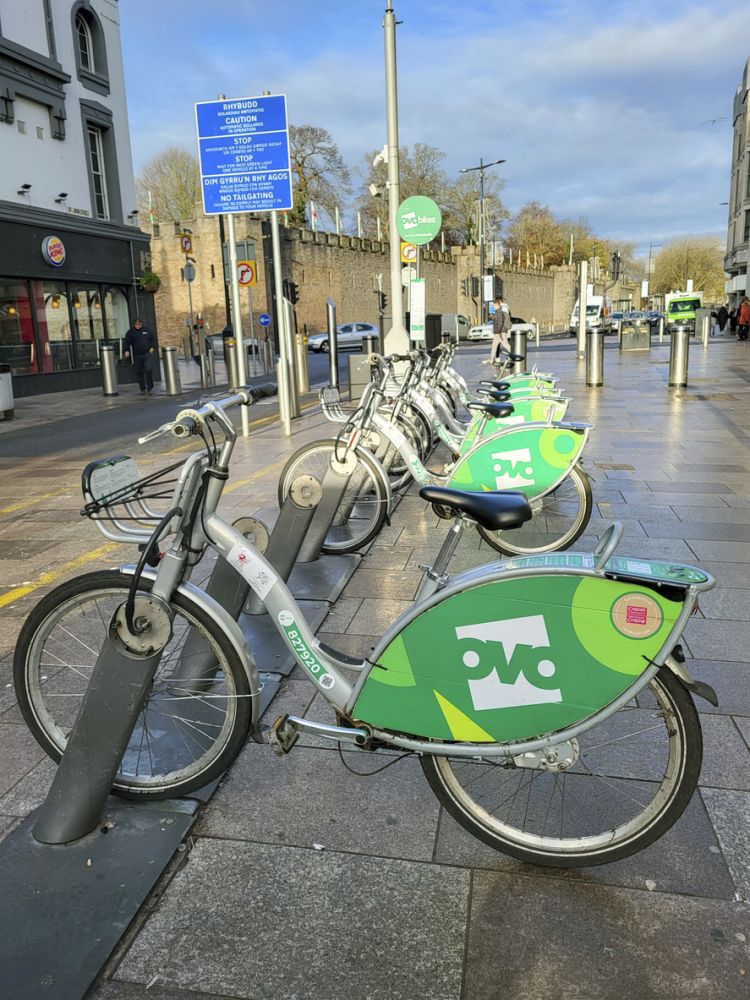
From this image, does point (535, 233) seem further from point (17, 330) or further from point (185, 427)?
point (185, 427)

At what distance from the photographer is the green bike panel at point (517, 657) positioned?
81.1 inches

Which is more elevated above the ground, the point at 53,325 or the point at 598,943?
the point at 53,325

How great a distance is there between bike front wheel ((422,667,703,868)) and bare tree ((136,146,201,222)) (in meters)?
55.5

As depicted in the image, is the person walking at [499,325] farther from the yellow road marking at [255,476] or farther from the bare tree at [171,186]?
the bare tree at [171,186]

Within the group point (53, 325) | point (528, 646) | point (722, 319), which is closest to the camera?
point (528, 646)

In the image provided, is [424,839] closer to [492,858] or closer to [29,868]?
[492,858]

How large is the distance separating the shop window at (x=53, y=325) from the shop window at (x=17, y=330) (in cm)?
23

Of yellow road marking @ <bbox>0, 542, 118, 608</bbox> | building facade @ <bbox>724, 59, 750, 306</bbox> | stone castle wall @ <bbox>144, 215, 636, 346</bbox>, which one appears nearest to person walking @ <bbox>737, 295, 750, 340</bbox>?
stone castle wall @ <bbox>144, 215, 636, 346</bbox>

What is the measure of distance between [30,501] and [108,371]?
11.6m

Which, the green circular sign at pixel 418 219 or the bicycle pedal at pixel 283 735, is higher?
the green circular sign at pixel 418 219

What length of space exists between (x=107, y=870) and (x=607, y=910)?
1.37 meters

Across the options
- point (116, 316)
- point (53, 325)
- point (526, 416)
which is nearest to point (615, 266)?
point (116, 316)

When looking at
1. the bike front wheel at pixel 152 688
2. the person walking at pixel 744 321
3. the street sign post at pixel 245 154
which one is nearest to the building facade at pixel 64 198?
the street sign post at pixel 245 154

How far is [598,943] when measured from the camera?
6.66 feet
